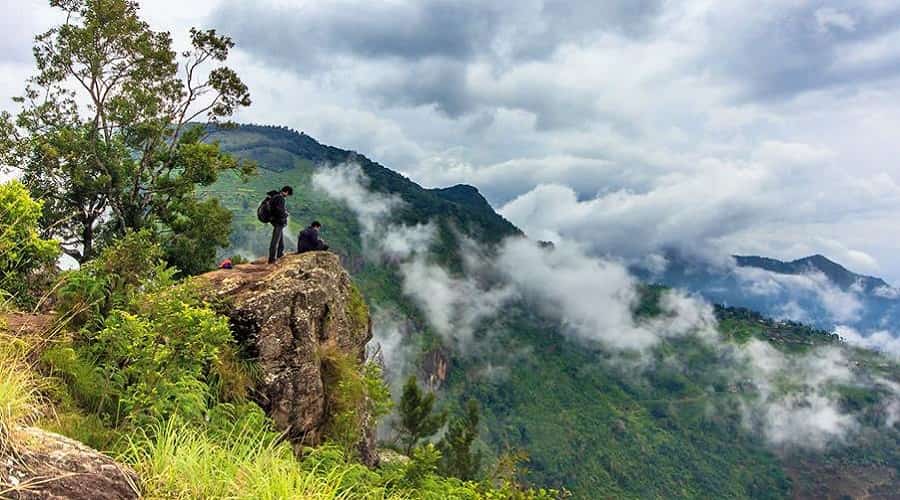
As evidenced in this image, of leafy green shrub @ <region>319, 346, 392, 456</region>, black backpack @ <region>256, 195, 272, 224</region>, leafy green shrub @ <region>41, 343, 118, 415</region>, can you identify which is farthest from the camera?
black backpack @ <region>256, 195, 272, 224</region>

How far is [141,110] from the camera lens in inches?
1019

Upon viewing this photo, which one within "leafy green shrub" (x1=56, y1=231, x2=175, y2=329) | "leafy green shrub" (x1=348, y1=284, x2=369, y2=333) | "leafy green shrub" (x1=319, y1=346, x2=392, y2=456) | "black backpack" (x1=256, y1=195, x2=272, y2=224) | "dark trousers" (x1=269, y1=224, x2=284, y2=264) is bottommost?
"leafy green shrub" (x1=319, y1=346, x2=392, y2=456)

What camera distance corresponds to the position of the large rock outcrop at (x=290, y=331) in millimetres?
11695

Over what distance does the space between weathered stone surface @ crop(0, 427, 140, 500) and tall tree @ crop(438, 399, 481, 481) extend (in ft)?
136

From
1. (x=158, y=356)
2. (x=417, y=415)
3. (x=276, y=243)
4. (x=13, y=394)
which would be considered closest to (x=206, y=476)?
(x=13, y=394)

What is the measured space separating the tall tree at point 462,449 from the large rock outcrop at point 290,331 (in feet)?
107

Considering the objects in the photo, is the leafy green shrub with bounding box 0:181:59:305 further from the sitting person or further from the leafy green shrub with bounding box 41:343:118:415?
the sitting person

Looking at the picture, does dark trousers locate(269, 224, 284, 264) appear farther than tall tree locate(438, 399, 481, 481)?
No

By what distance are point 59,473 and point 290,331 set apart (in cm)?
814

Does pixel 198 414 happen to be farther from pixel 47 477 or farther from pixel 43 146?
pixel 43 146

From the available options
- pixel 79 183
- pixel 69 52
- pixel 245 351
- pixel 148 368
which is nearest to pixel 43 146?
pixel 79 183

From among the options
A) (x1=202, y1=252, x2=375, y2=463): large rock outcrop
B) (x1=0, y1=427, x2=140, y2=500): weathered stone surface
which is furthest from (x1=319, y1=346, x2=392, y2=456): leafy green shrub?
(x1=0, y1=427, x2=140, y2=500): weathered stone surface

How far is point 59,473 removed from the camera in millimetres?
4410

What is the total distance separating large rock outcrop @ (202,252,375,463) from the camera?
11.7m
